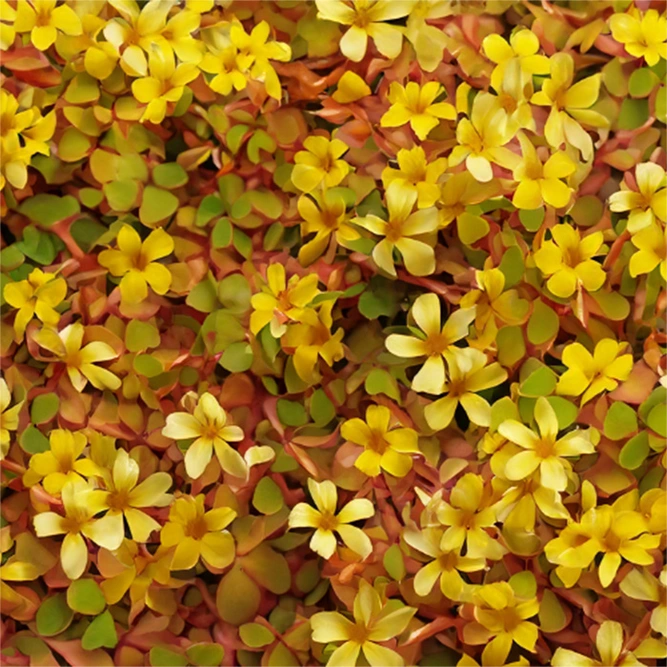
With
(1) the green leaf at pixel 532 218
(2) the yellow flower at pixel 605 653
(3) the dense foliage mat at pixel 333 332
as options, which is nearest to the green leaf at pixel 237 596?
(3) the dense foliage mat at pixel 333 332

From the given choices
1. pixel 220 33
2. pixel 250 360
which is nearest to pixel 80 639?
pixel 250 360

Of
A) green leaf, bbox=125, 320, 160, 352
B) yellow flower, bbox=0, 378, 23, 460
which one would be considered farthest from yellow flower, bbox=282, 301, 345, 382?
yellow flower, bbox=0, 378, 23, 460

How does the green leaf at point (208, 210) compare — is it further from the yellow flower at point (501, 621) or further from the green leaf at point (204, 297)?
the yellow flower at point (501, 621)

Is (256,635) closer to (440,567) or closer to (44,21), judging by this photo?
(440,567)

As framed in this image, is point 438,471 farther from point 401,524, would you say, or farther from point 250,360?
point 250,360

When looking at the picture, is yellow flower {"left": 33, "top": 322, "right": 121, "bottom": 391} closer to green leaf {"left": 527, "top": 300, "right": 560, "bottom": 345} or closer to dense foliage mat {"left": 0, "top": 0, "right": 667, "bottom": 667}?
dense foliage mat {"left": 0, "top": 0, "right": 667, "bottom": 667}
